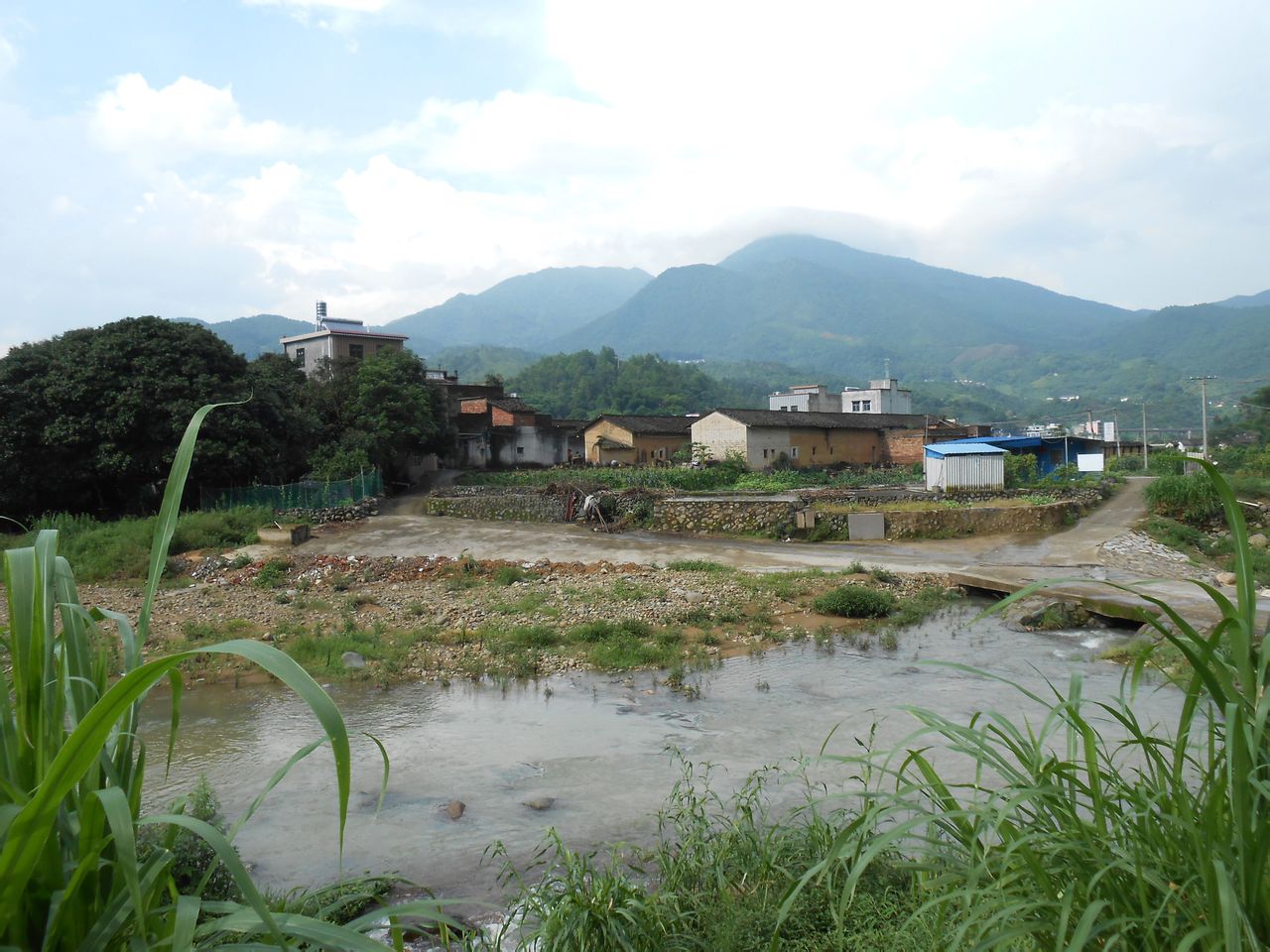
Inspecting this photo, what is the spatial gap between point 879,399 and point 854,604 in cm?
4946

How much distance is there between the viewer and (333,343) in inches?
1870

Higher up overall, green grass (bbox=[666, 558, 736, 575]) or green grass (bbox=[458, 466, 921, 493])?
green grass (bbox=[458, 466, 921, 493])

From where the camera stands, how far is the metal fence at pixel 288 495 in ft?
88.6

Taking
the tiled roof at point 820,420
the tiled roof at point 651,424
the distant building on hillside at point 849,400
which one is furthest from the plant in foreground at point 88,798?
the distant building on hillside at point 849,400

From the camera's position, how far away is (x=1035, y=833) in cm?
240

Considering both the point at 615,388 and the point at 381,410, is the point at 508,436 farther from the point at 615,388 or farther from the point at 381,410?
the point at 615,388

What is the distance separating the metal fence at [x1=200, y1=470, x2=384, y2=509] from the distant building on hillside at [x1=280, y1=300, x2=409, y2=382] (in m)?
18.4

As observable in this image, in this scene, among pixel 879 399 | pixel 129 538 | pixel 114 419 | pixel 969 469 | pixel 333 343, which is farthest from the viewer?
pixel 879 399

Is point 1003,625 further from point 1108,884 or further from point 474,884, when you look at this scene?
point 1108,884

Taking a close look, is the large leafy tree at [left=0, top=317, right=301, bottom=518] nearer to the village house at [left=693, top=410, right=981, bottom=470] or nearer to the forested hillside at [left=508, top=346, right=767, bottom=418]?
the village house at [left=693, top=410, right=981, bottom=470]

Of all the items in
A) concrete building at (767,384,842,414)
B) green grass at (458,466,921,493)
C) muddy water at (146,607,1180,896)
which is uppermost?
concrete building at (767,384,842,414)

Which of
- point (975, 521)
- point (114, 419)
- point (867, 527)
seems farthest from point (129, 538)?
point (975, 521)

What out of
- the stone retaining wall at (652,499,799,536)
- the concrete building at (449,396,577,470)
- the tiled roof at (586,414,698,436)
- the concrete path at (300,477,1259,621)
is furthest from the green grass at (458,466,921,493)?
the concrete building at (449,396,577,470)

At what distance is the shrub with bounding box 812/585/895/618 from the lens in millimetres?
14383
